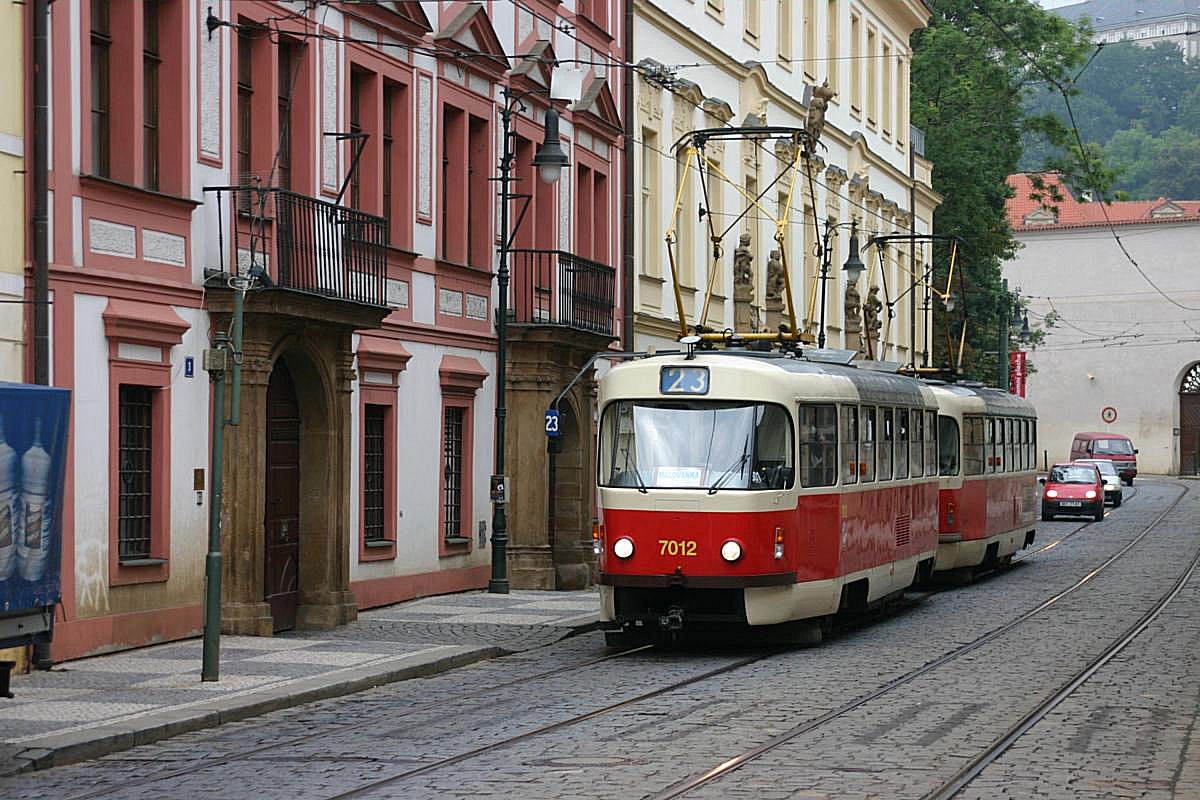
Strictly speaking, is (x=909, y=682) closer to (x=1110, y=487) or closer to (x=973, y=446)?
(x=973, y=446)

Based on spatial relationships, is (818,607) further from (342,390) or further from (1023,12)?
(1023,12)

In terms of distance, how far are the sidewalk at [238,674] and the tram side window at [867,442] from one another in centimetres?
368

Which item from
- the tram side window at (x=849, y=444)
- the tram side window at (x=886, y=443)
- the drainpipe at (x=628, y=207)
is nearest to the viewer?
the tram side window at (x=849, y=444)

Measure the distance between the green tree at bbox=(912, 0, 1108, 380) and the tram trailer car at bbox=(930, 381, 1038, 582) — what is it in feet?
85.4

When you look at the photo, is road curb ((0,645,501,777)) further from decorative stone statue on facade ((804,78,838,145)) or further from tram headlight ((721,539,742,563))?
decorative stone statue on facade ((804,78,838,145))

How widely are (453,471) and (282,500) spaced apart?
5.49 metres

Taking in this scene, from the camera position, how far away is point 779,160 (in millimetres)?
44938

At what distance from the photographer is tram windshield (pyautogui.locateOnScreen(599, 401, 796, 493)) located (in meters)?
19.8

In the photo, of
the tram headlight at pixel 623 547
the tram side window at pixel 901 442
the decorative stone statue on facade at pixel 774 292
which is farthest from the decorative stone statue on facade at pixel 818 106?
the tram headlight at pixel 623 547

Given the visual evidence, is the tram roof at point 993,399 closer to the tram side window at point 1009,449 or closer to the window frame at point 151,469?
the tram side window at point 1009,449

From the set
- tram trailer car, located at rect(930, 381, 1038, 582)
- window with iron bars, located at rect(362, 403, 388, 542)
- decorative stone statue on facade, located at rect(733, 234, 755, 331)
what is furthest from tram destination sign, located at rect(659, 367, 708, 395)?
decorative stone statue on facade, located at rect(733, 234, 755, 331)

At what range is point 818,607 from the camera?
21.0m

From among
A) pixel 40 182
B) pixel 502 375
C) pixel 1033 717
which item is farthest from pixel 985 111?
pixel 1033 717

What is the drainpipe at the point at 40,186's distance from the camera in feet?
58.1
